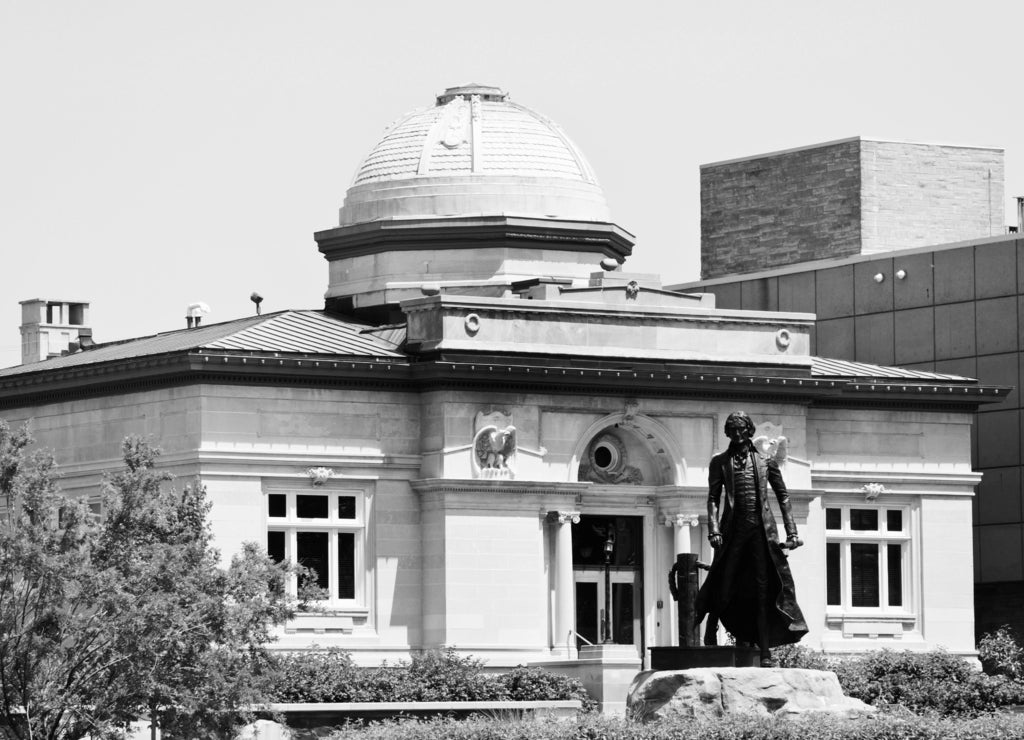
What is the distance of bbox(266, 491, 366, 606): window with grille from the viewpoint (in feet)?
211

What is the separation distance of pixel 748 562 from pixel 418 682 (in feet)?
64.8

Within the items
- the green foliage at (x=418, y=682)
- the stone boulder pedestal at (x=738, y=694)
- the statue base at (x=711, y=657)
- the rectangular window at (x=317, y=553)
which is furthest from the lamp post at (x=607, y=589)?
the stone boulder pedestal at (x=738, y=694)

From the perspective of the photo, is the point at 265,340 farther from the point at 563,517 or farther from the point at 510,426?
the point at 563,517

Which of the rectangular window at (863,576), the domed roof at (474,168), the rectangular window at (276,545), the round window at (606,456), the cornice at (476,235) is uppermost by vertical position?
the domed roof at (474,168)

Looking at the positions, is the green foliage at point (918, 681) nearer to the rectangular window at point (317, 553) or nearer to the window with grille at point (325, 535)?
the window with grille at point (325, 535)

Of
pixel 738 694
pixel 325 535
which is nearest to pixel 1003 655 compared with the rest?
pixel 325 535

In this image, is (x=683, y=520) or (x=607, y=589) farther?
(x=607, y=589)

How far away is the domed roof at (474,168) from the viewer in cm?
7425

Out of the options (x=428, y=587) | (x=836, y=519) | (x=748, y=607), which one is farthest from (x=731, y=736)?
(x=836, y=519)

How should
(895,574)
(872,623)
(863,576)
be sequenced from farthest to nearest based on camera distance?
(895,574) → (863,576) → (872,623)

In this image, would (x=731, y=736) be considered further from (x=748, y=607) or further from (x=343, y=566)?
(x=343, y=566)

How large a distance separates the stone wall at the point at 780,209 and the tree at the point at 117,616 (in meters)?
49.1

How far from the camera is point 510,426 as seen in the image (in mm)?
66062

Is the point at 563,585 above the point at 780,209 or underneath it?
underneath
